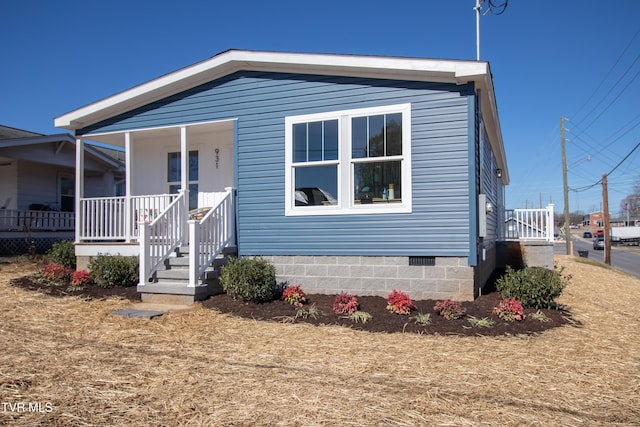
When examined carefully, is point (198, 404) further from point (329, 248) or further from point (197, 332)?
point (329, 248)

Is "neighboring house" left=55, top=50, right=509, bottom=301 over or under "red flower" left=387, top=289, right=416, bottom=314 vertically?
over

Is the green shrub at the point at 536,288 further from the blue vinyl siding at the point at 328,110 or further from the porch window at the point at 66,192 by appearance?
the porch window at the point at 66,192

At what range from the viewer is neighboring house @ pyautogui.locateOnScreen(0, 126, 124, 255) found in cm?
1400

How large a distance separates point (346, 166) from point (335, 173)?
0.26m

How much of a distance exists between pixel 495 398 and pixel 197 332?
140 inches

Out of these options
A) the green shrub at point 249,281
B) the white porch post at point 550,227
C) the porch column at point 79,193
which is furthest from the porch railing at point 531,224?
the porch column at point 79,193

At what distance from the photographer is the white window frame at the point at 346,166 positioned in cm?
704

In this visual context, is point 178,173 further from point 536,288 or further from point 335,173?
point 536,288

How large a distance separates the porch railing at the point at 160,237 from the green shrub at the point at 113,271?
1096mm

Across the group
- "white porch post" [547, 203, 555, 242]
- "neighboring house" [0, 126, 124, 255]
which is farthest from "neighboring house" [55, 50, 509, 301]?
"neighboring house" [0, 126, 124, 255]

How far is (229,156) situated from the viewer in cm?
962

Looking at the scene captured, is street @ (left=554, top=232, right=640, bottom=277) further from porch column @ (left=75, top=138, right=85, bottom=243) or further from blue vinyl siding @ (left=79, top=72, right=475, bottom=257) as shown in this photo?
porch column @ (left=75, top=138, right=85, bottom=243)

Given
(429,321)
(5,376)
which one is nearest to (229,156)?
(429,321)

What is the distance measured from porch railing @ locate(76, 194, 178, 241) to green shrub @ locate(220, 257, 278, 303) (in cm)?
285
